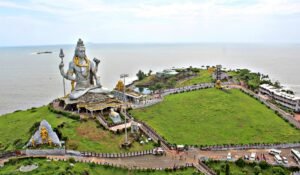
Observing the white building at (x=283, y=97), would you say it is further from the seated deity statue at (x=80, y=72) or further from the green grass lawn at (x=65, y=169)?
the seated deity statue at (x=80, y=72)

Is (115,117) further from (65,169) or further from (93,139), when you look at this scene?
(65,169)

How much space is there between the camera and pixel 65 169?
2989 cm

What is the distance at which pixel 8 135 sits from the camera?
42.0m

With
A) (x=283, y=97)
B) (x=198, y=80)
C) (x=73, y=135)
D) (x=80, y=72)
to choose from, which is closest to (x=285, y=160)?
(x=283, y=97)

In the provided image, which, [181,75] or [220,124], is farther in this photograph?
[181,75]

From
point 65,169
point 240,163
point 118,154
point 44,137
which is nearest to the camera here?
point 65,169

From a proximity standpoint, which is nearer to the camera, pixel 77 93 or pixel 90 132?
pixel 90 132

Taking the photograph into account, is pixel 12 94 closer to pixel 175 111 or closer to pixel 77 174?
pixel 175 111

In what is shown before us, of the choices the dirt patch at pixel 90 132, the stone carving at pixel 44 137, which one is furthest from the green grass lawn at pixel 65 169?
the dirt patch at pixel 90 132

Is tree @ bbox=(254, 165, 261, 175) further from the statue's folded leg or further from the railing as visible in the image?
the statue's folded leg

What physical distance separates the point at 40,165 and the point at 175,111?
74.1 feet

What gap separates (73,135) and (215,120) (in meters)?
19.1

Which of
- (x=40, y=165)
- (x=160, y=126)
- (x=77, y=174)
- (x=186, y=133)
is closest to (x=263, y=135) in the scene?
(x=186, y=133)

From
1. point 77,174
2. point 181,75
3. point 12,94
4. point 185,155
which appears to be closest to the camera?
point 77,174
